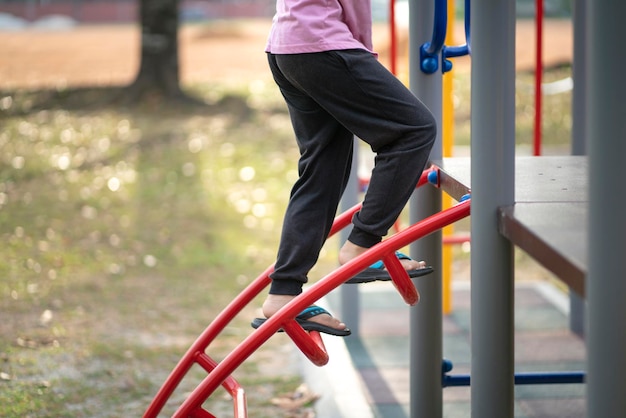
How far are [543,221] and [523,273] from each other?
397 cm

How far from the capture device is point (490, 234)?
7.75 ft

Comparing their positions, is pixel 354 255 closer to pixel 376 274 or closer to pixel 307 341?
pixel 376 274

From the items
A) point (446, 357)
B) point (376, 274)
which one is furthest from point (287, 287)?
point (446, 357)

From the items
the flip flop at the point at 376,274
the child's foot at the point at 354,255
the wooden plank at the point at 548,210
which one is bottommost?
the flip flop at the point at 376,274

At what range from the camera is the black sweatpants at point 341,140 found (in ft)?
8.32

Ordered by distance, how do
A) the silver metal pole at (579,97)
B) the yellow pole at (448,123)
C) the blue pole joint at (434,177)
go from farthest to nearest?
the yellow pole at (448,123), the silver metal pole at (579,97), the blue pole joint at (434,177)

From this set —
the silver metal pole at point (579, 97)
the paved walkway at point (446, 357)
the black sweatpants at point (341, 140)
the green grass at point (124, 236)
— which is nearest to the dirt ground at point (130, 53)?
the green grass at point (124, 236)

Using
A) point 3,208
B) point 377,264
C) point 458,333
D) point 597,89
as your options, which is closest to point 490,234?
point 377,264

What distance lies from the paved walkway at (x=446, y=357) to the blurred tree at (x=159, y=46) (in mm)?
5814

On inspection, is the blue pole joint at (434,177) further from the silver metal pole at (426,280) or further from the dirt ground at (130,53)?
the dirt ground at (130,53)

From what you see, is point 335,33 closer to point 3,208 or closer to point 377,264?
point 377,264

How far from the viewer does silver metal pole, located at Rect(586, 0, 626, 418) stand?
1.65 meters

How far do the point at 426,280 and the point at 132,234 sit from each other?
147 inches

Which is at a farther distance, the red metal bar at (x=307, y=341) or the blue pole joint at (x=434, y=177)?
the blue pole joint at (x=434, y=177)
